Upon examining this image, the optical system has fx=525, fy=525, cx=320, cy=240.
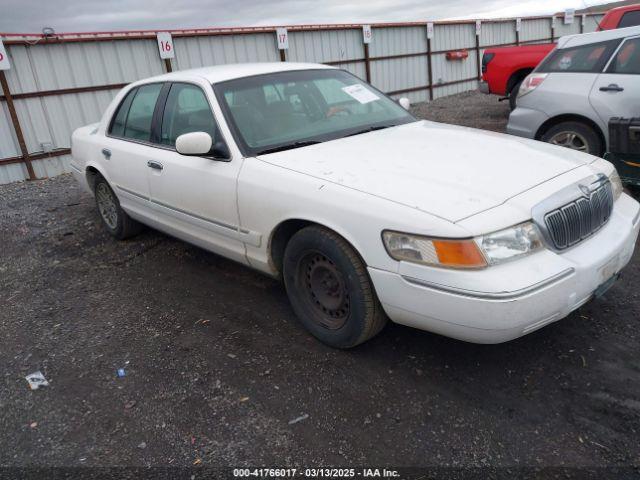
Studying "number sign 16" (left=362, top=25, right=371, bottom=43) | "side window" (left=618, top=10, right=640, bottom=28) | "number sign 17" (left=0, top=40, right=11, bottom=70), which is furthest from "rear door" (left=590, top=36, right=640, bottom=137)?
"number sign 16" (left=362, top=25, right=371, bottom=43)

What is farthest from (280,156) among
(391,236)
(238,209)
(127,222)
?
(127,222)

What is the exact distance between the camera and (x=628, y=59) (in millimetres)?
5637

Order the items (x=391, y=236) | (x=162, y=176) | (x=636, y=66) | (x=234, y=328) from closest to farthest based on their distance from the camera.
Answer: (x=391, y=236)
(x=234, y=328)
(x=162, y=176)
(x=636, y=66)

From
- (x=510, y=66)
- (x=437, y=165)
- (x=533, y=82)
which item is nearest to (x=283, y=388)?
(x=437, y=165)

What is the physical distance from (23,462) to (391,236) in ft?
6.76

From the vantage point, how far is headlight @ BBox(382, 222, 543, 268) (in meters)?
2.40

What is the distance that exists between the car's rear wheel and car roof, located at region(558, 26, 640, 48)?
99 cm

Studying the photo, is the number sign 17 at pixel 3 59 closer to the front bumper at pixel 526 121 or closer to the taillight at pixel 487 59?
the front bumper at pixel 526 121

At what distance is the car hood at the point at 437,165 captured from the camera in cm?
262

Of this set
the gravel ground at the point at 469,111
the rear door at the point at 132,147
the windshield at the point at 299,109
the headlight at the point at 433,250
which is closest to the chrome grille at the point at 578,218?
the headlight at the point at 433,250

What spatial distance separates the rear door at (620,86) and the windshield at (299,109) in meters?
2.72

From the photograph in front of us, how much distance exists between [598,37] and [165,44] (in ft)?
28.6

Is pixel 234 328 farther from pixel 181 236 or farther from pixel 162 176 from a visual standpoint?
pixel 162 176

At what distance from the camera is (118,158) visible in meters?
4.68
